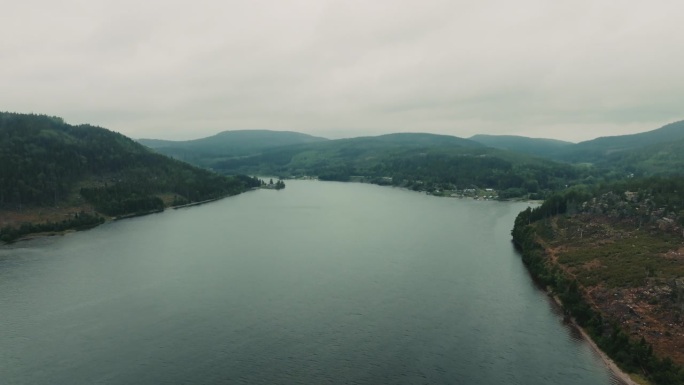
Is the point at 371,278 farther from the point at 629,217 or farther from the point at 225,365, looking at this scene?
the point at 629,217

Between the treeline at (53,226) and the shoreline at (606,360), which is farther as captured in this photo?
the treeline at (53,226)

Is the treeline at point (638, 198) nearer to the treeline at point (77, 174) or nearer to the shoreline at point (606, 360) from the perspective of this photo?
the shoreline at point (606, 360)

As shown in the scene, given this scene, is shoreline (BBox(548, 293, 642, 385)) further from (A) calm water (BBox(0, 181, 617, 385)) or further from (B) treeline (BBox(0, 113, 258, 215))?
(B) treeline (BBox(0, 113, 258, 215))

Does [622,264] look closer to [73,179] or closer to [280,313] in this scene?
[280,313]

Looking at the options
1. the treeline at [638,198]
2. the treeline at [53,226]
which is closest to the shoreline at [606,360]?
the treeline at [638,198]

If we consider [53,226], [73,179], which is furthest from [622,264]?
[73,179]
